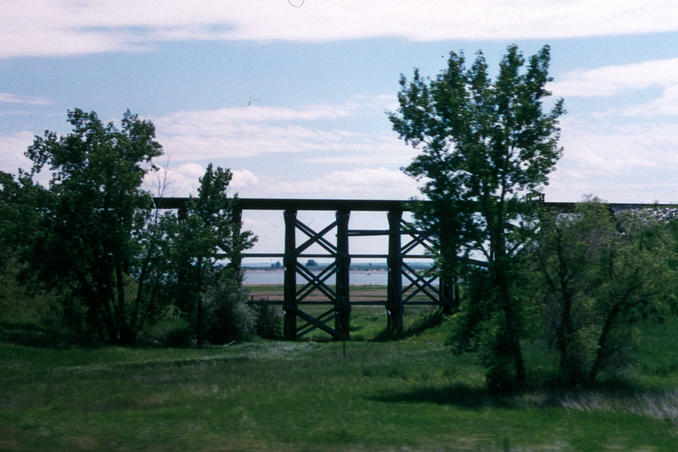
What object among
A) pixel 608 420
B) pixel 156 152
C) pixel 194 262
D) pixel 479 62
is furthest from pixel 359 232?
pixel 608 420

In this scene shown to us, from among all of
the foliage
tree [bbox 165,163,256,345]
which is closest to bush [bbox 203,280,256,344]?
tree [bbox 165,163,256,345]

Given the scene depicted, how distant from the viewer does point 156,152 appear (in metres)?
33.1

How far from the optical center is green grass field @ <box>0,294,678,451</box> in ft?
39.5

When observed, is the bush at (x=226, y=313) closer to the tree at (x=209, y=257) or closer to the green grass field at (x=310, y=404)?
the tree at (x=209, y=257)

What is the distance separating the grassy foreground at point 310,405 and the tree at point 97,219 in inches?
171

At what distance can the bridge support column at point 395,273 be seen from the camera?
115ft

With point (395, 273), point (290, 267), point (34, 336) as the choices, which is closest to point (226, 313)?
point (290, 267)

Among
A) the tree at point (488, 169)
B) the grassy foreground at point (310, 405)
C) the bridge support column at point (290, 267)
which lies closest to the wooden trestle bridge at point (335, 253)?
the bridge support column at point (290, 267)

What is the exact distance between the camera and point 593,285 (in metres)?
19.4

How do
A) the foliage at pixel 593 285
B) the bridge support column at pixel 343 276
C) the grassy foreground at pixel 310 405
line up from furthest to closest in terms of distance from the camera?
1. the bridge support column at pixel 343 276
2. the foliage at pixel 593 285
3. the grassy foreground at pixel 310 405

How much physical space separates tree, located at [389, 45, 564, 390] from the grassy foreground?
1.89m

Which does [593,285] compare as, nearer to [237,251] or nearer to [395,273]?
[395,273]

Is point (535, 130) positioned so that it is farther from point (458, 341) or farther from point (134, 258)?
point (134, 258)

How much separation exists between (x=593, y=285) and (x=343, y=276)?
16718 mm
